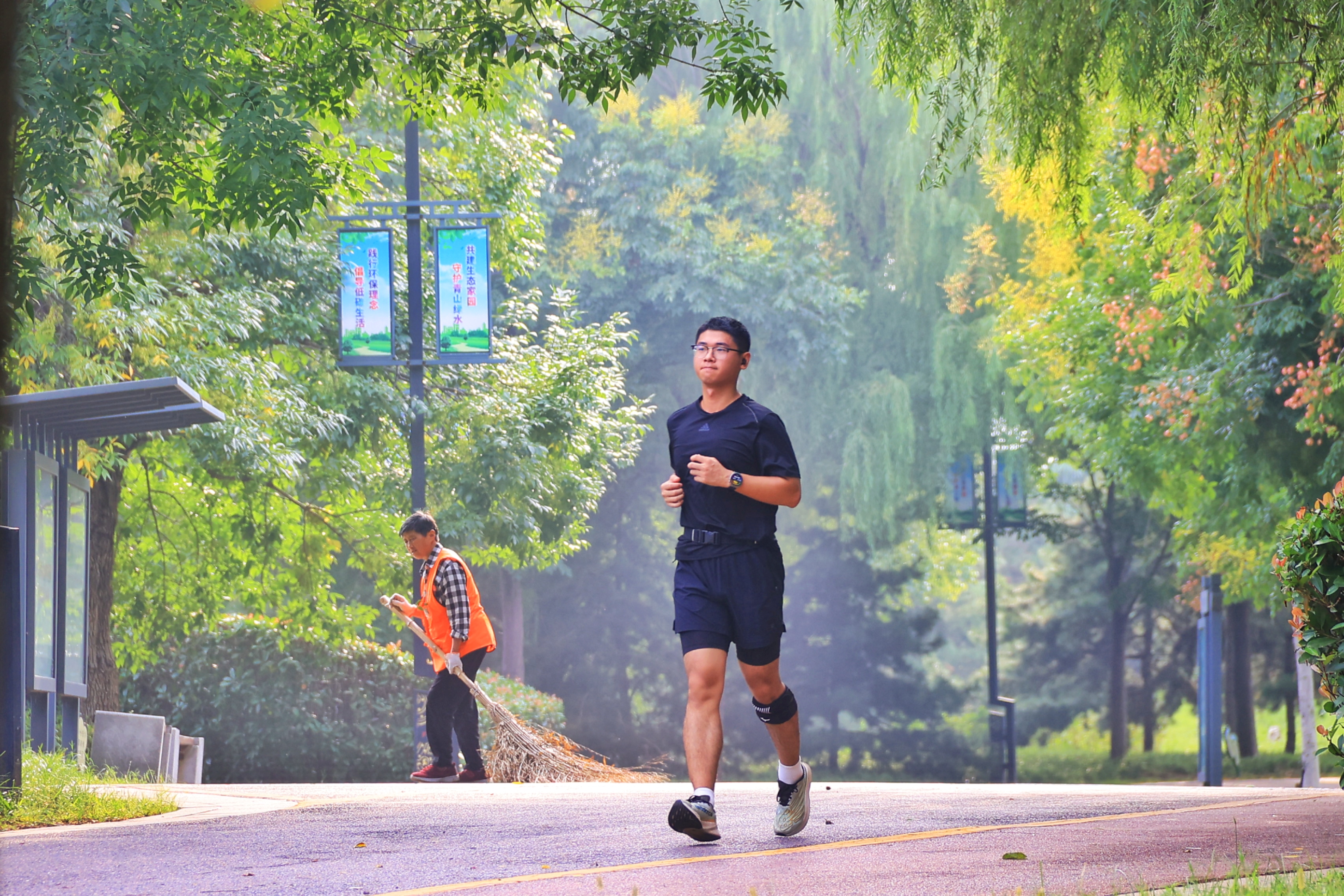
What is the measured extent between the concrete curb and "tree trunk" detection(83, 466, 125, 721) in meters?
6.68

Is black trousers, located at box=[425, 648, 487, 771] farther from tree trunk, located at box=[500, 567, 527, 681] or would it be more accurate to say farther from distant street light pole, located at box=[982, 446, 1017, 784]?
tree trunk, located at box=[500, 567, 527, 681]

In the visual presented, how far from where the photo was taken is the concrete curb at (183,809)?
22.5 ft

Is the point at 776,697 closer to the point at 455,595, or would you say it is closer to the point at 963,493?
the point at 455,595

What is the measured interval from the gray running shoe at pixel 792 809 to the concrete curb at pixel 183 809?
2.89 m

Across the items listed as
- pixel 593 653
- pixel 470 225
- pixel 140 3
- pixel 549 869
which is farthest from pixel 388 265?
pixel 593 653

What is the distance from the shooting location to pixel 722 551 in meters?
5.89

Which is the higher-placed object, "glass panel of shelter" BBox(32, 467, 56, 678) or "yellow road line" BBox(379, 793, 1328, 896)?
"glass panel of shelter" BBox(32, 467, 56, 678)

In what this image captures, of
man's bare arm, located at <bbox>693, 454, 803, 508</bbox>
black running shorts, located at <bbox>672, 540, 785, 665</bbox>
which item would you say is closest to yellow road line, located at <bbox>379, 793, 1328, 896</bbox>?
black running shorts, located at <bbox>672, 540, 785, 665</bbox>

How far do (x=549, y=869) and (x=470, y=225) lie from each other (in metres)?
12.9

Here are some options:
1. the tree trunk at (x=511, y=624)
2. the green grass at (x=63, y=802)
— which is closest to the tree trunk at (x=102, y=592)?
the green grass at (x=63, y=802)

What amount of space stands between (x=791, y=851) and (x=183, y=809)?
3.98 meters

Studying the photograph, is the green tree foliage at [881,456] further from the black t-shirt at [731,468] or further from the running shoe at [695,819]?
the running shoe at [695,819]

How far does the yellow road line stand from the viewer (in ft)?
16.3

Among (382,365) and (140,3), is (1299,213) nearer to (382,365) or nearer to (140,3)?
(382,365)
